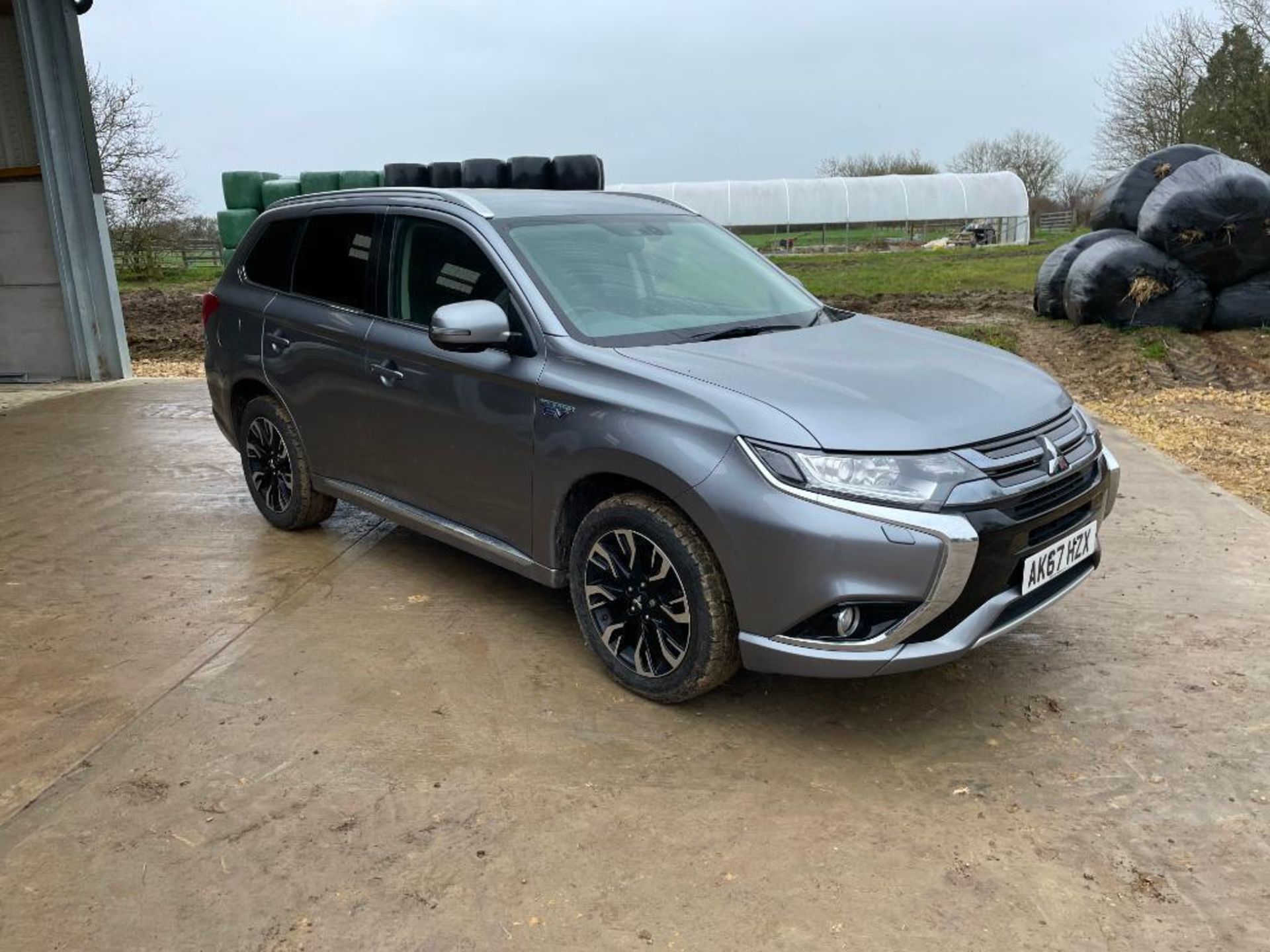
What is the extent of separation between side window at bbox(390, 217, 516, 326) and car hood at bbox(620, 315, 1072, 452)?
0.71 meters

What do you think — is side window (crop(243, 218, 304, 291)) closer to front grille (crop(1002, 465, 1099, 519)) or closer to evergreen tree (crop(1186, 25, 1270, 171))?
front grille (crop(1002, 465, 1099, 519))

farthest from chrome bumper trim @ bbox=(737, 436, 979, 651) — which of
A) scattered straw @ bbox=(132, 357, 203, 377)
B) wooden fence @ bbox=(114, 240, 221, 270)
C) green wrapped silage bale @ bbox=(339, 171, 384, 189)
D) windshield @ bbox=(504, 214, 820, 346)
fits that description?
wooden fence @ bbox=(114, 240, 221, 270)

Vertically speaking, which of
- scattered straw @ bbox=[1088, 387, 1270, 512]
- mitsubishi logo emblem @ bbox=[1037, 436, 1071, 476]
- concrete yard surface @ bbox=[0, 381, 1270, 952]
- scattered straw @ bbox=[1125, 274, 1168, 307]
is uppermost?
mitsubishi logo emblem @ bbox=[1037, 436, 1071, 476]

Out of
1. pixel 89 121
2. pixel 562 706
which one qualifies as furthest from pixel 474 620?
pixel 89 121

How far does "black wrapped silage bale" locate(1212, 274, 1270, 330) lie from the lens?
433 inches

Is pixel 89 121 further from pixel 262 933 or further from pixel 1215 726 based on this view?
pixel 1215 726

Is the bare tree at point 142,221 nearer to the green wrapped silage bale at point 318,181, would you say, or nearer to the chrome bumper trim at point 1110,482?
the green wrapped silage bale at point 318,181

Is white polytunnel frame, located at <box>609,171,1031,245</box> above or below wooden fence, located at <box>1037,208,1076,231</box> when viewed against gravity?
above

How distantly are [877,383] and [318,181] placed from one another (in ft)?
77.5

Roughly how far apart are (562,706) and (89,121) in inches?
363

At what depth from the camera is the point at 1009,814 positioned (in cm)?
294

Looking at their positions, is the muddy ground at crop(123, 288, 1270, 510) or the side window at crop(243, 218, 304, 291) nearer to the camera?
the side window at crop(243, 218, 304, 291)

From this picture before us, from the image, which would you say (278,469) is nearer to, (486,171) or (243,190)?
(486,171)

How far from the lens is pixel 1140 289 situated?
36.1 feet
